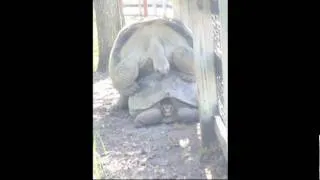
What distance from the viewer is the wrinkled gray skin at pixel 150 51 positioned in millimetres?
1250

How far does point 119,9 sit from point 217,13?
289 mm

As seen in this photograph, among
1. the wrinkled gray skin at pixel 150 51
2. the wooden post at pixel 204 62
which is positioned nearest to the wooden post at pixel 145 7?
the wrinkled gray skin at pixel 150 51

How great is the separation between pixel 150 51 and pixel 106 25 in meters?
0.15

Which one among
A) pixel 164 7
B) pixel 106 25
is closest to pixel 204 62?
pixel 164 7

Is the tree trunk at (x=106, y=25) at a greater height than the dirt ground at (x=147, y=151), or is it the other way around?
the tree trunk at (x=106, y=25)

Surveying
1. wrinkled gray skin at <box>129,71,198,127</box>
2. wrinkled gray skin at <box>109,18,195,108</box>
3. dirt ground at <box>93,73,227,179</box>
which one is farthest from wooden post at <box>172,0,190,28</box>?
dirt ground at <box>93,73,227,179</box>

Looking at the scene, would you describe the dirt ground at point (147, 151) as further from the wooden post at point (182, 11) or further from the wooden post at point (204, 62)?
the wooden post at point (182, 11)

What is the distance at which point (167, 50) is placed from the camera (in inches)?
51.1

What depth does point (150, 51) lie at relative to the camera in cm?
125

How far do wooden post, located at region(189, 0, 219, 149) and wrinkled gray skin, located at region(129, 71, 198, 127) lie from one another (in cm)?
3

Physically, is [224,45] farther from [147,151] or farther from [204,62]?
[147,151]

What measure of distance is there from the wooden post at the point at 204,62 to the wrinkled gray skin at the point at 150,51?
3 centimetres

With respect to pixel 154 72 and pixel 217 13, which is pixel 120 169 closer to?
pixel 154 72
